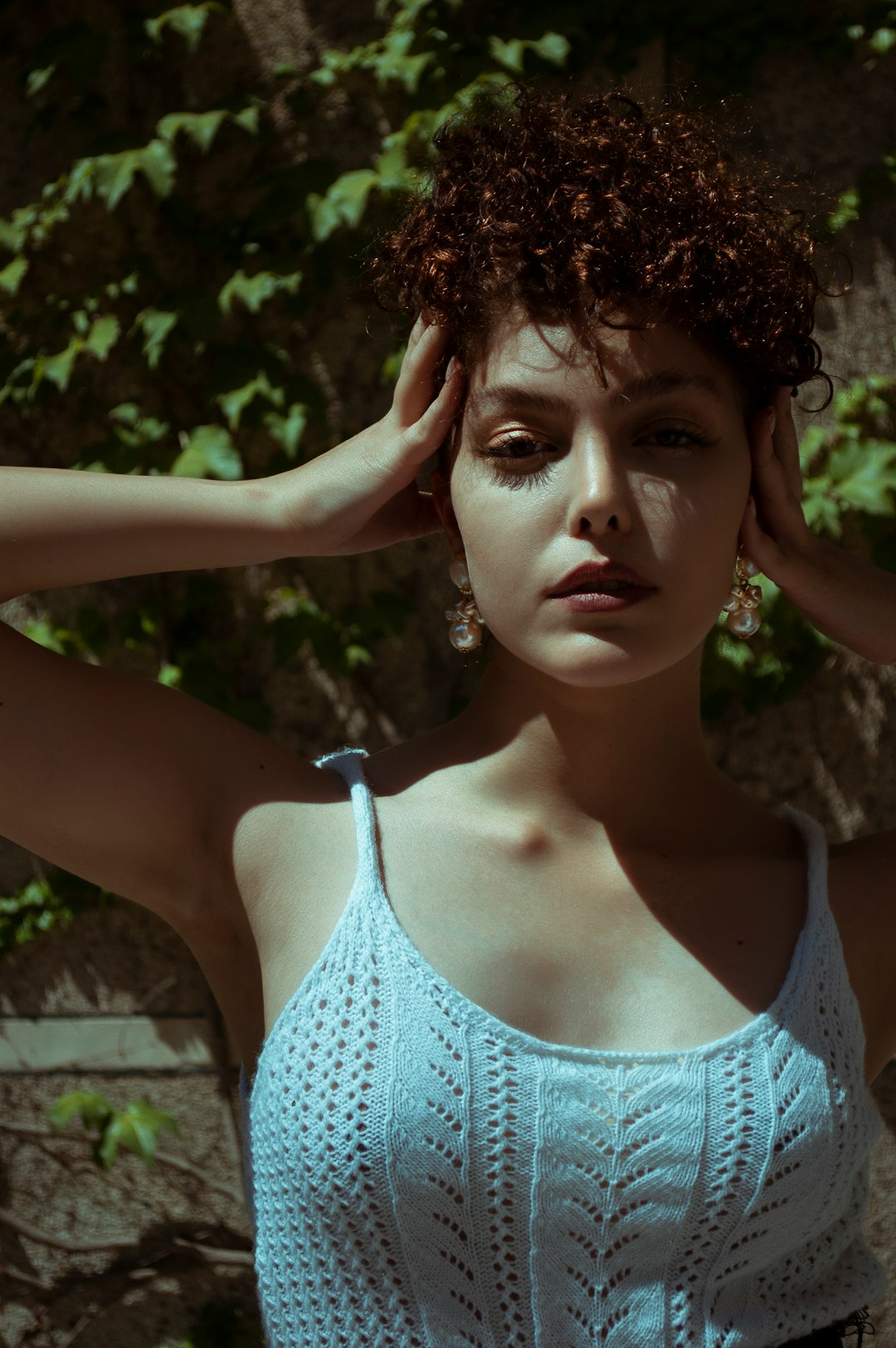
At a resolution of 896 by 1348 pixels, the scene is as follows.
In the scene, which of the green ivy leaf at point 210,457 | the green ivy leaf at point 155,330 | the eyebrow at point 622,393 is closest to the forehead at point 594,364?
the eyebrow at point 622,393

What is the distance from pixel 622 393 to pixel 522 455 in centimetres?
12

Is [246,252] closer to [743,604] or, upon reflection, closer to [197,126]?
[197,126]

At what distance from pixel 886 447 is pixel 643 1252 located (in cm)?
159

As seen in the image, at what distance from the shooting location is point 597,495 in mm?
1203

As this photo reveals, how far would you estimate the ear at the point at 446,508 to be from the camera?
1.43 metres

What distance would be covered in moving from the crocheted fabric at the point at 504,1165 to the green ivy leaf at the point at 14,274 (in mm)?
1730

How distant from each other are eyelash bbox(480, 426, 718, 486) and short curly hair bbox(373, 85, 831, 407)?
10cm

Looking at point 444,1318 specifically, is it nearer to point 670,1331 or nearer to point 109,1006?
point 670,1331

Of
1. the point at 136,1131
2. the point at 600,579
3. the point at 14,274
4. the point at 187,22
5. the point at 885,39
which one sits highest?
the point at 187,22

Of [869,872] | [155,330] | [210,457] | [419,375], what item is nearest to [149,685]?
[419,375]

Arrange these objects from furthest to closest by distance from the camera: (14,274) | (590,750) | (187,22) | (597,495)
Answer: (14,274) < (187,22) < (590,750) < (597,495)

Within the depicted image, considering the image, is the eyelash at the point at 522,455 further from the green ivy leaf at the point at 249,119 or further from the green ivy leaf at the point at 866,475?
the green ivy leaf at the point at 249,119

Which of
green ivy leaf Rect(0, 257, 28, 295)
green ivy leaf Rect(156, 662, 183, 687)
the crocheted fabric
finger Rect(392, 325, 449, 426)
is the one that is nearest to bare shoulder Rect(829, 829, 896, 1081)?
the crocheted fabric

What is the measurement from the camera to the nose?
1205 millimetres
